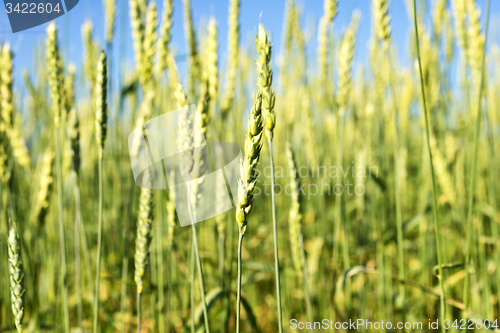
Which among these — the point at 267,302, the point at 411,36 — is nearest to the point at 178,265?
the point at 267,302

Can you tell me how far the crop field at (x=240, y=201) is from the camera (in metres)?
0.70

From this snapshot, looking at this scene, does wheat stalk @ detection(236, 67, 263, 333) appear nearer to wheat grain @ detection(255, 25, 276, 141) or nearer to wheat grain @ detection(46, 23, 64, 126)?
wheat grain @ detection(255, 25, 276, 141)

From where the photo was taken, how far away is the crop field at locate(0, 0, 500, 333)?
701 millimetres

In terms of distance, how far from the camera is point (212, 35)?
110cm

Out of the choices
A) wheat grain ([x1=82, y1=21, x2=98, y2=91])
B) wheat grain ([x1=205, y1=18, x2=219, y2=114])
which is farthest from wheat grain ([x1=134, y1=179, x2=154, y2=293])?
wheat grain ([x1=82, y1=21, x2=98, y2=91])

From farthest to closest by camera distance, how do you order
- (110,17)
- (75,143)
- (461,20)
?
(110,17) < (461,20) < (75,143)

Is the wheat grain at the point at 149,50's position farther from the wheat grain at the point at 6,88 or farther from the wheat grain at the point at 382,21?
the wheat grain at the point at 382,21

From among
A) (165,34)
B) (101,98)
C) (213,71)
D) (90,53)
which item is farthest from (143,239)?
(90,53)

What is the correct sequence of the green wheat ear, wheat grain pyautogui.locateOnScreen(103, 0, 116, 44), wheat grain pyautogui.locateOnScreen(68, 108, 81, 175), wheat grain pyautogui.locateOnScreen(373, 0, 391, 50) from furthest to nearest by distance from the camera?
1. wheat grain pyautogui.locateOnScreen(103, 0, 116, 44)
2. wheat grain pyautogui.locateOnScreen(373, 0, 391, 50)
3. wheat grain pyautogui.locateOnScreen(68, 108, 81, 175)
4. the green wheat ear

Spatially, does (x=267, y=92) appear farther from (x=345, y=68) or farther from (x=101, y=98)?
(x=345, y=68)

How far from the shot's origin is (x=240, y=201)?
480mm

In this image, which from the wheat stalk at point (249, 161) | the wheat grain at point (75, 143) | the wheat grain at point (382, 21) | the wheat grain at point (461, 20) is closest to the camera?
the wheat stalk at point (249, 161)

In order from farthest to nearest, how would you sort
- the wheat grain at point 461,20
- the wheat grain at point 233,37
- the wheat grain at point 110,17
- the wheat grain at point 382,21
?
the wheat grain at point 110,17 → the wheat grain at point 233,37 → the wheat grain at point 461,20 → the wheat grain at point 382,21

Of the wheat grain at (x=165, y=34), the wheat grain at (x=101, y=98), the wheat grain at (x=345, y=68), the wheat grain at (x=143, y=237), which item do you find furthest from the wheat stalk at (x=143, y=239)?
the wheat grain at (x=345, y=68)
